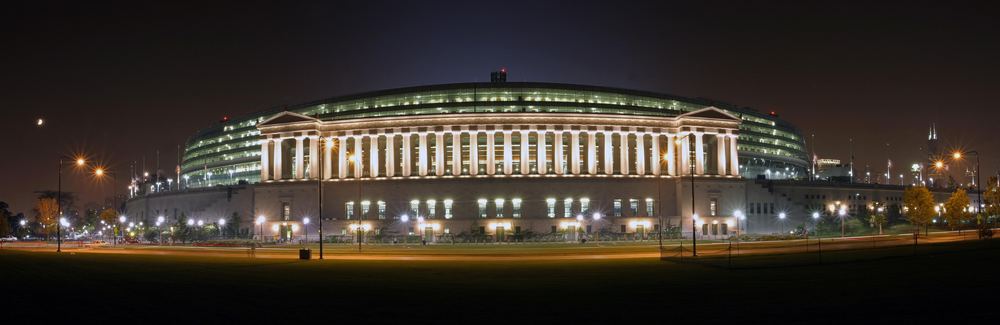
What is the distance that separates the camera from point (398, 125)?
125 meters

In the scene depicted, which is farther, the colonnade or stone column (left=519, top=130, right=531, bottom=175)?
the colonnade

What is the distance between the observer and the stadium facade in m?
121

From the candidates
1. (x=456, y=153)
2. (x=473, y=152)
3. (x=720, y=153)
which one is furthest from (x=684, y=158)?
(x=456, y=153)

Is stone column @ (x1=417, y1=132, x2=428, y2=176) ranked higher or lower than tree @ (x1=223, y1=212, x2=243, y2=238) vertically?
higher

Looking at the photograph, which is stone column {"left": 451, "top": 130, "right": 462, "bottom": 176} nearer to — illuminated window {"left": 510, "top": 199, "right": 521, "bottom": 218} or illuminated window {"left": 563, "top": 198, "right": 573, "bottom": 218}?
illuminated window {"left": 510, "top": 199, "right": 521, "bottom": 218}

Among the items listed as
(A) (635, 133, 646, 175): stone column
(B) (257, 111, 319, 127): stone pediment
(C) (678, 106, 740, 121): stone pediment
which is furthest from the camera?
(B) (257, 111, 319, 127): stone pediment

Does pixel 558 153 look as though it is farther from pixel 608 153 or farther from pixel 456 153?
pixel 456 153

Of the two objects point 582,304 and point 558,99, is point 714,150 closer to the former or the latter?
point 558,99

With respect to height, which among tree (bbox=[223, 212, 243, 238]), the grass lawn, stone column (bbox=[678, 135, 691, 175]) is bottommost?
the grass lawn

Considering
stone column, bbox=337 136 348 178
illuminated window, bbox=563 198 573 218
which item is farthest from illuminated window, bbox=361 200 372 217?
illuminated window, bbox=563 198 573 218

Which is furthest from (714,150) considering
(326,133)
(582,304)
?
(582,304)

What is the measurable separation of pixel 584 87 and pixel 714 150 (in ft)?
79.0

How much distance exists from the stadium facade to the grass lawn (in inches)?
2525

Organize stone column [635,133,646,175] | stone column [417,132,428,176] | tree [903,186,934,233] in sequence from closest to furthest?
tree [903,186,934,233] < stone column [417,132,428,176] < stone column [635,133,646,175]
